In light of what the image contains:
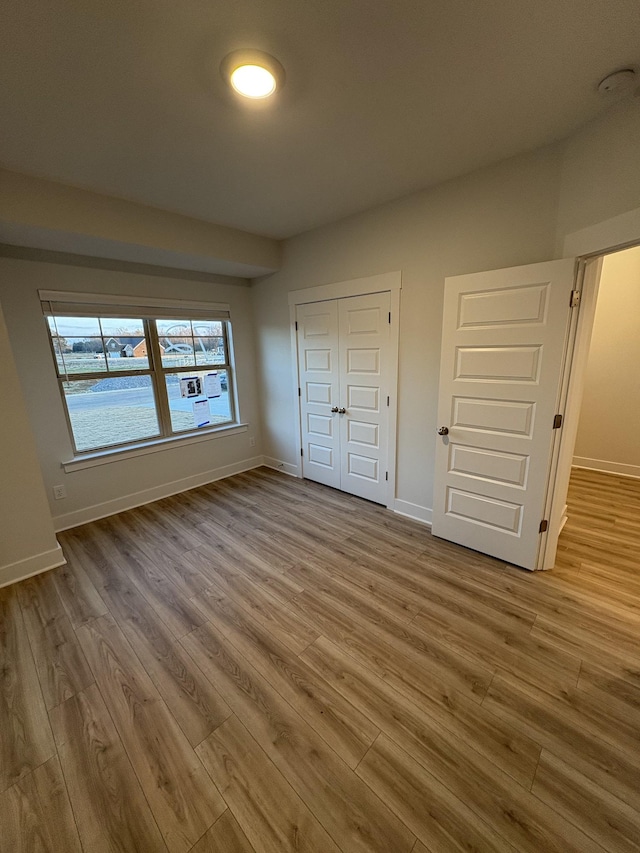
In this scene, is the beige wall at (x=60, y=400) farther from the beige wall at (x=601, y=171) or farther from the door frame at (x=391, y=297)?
the beige wall at (x=601, y=171)

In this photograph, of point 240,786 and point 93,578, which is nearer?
point 240,786

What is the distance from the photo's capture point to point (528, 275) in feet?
6.55

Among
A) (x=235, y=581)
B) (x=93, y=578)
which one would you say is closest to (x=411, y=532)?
(x=235, y=581)

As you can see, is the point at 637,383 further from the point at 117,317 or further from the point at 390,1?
the point at 117,317

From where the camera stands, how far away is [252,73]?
1.40m

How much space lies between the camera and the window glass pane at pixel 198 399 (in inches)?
150

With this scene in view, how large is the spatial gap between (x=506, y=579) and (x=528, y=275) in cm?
199

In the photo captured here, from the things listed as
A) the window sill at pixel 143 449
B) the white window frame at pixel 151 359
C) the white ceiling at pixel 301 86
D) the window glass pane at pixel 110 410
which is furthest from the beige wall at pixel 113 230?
the window sill at pixel 143 449

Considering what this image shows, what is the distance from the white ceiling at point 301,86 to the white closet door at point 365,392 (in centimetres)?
104

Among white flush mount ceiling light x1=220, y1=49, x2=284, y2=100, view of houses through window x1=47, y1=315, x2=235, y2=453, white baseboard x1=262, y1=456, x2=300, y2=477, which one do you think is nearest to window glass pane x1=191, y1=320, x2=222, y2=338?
view of houses through window x1=47, y1=315, x2=235, y2=453

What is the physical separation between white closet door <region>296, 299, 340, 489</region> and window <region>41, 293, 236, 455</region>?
112 cm

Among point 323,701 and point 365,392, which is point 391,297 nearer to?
point 365,392

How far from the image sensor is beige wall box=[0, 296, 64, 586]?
87.8 inches

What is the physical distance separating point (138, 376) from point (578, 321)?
12.4 ft
